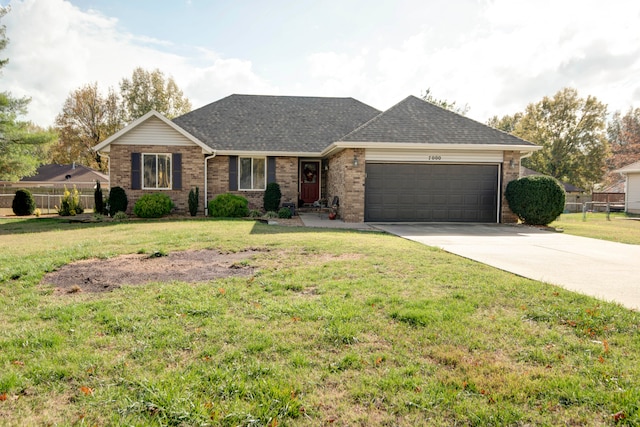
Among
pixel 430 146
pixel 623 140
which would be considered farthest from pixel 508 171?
pixel 623 140

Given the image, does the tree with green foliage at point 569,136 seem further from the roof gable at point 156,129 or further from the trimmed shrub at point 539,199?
the roof gable at point 156,129

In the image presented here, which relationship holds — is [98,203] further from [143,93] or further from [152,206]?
[143,93]

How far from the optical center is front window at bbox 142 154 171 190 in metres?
16.8

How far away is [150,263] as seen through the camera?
6816 millimetres

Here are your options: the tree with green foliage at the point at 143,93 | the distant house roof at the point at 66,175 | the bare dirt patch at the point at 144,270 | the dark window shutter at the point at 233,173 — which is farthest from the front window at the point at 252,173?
the tree with green foliage at the point at 143,93

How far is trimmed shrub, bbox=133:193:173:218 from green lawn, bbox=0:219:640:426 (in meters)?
10.5

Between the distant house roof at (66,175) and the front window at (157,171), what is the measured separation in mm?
18585

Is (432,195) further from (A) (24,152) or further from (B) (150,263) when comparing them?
(A) (24,152)

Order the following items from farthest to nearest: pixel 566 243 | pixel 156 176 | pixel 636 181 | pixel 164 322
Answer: pixel 636 181 < pixel 156 176 < pixel 566 243 < pixel 164 322

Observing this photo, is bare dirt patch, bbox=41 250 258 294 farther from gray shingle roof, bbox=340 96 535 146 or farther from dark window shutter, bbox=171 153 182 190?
dark window shutter, bbox=171 153 182 190

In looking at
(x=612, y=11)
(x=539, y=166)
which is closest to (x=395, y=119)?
(x=612, y=11)

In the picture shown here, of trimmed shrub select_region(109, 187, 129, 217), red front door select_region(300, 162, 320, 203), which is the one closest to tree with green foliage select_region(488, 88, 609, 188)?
red front door select_region(300, 162, 320, 203)

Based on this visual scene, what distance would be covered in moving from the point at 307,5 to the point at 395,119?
18.6 feet

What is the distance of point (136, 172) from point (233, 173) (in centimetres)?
407
